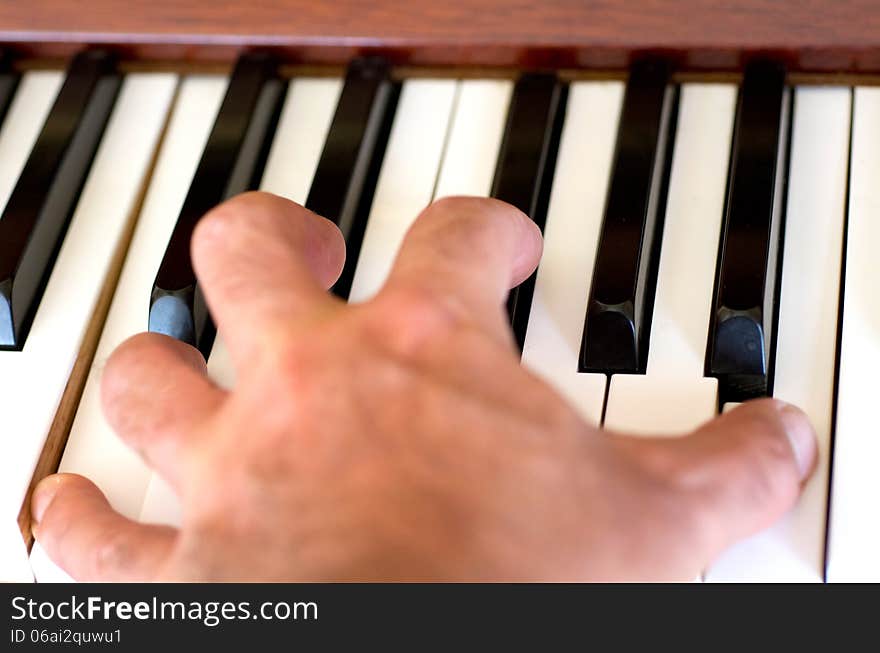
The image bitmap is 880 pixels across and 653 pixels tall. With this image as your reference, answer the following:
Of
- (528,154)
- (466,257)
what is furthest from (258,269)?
(528,154)

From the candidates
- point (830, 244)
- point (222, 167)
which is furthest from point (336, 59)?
point (830, 244)

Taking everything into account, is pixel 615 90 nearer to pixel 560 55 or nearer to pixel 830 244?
pixel 560 55

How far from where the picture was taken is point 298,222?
3.17 feet

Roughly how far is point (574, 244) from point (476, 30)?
0.81 ft

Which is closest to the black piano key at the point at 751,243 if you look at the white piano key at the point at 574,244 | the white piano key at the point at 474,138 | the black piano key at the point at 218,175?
Answer: the white piano key at the point at 574,244

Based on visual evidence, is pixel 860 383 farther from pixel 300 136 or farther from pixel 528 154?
pixel 300 136

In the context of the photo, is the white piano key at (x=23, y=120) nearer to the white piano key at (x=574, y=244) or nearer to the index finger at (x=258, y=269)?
the index finger at (x=258, y=269)

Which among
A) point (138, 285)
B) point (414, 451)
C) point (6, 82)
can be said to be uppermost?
point (6, 82)

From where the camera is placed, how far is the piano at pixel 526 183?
1036 mm

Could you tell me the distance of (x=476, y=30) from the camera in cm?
126

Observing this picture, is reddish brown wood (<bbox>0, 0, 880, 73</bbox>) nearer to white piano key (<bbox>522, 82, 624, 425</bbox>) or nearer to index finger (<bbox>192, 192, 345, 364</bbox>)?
white piano key (<bbox>522, 82, 624, 425</bbox>)

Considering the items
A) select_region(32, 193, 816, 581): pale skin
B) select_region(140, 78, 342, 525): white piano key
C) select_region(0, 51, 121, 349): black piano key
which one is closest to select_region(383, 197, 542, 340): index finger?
select_region(32, 193, 816, 581): pale skin

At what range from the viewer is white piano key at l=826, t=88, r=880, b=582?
36.9 inches

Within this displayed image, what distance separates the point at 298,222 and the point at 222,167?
29 centimetres
